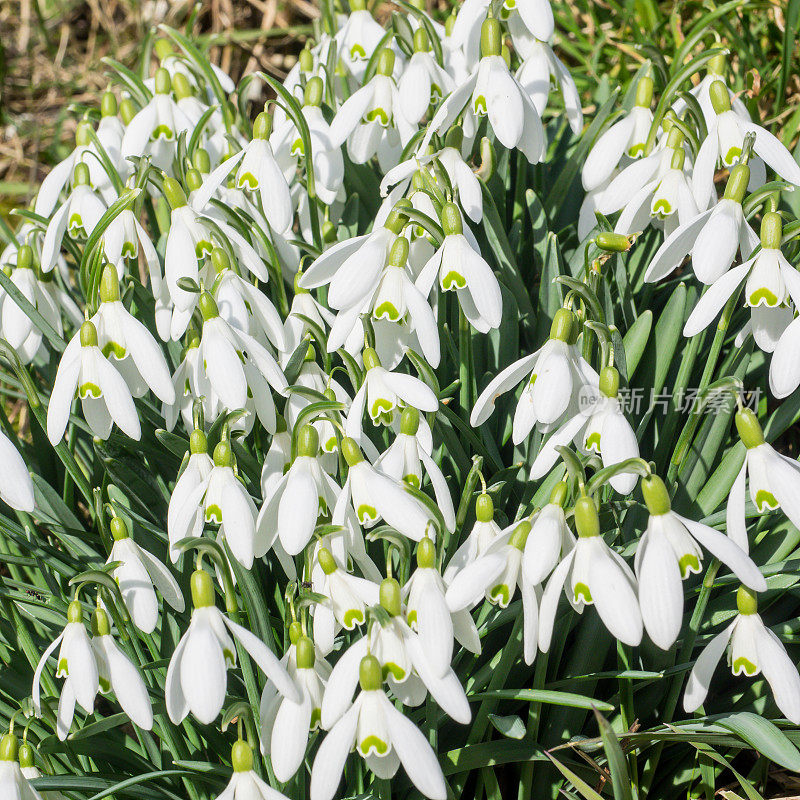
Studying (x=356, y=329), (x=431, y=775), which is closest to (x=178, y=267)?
(x=356, y=329)

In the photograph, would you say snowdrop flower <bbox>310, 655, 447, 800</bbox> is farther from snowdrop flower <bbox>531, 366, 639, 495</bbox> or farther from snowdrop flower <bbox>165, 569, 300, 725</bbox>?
snowdrop flower <bbox>531, 366, 639, 495</bbox>

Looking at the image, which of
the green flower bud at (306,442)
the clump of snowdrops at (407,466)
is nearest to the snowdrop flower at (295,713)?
the clump of snowdrops at (407,466)

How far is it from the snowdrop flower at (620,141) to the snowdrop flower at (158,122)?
74 cm

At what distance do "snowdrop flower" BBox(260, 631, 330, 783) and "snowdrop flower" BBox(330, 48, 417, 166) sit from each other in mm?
836

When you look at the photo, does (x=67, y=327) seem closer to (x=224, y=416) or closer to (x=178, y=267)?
(x=178, y=267)

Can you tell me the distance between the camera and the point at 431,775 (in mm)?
854

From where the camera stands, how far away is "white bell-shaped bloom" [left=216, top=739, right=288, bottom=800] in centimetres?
90

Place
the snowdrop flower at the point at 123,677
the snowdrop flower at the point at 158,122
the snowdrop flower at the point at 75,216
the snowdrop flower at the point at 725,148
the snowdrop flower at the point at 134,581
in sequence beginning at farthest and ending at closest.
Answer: the snowdrop flower at the point at 158,122 → the snowdrop flower at the point at 75,216 → the snowdrop flower at the point at 725,148 → the snowdrop flower at the point at 134,581 → the snowdrop flower at the point at 123,677

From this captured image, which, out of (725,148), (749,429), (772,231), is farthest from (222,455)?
(725,148)

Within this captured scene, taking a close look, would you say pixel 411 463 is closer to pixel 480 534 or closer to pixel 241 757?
pixel 480 534

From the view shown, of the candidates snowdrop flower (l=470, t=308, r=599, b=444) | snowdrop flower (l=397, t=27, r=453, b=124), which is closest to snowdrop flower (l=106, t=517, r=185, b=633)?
snowdrop flower (l=470, t=308, r=599, b=444)

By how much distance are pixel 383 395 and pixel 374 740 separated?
42 centimetres

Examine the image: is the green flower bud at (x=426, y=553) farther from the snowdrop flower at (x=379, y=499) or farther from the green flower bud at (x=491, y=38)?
the green flower bud at (x=491, y=38)

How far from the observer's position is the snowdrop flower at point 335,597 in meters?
0.96
